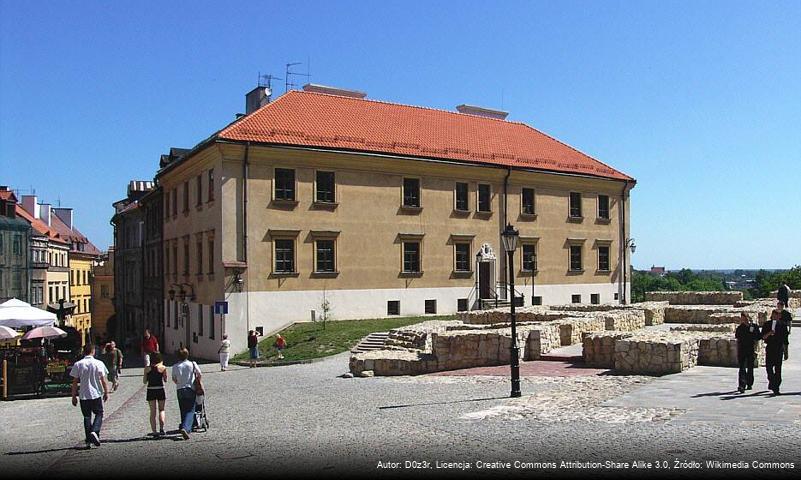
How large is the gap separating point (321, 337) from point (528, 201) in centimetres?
1785

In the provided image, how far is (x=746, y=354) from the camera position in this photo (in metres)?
15.9

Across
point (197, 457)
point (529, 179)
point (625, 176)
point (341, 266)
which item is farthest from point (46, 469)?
point (625, 176)

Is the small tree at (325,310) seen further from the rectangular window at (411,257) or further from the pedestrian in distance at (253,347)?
the pedestrian in distance at (253,347)

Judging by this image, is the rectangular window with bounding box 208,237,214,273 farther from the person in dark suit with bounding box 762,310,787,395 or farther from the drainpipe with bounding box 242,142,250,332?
the person in dark suit with bounding box 762,310,787,395

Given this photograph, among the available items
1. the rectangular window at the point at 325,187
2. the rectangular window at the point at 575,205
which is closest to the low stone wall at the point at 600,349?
the rectangular window at the point at 325,187

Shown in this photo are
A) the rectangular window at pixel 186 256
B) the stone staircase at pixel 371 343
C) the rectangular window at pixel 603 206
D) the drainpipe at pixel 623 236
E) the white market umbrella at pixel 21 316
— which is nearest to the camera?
the white market umbrella at pixel 21 316

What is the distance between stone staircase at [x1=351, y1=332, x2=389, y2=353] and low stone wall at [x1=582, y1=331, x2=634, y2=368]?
1012 centimetres

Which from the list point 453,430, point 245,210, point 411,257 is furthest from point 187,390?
point 411,257

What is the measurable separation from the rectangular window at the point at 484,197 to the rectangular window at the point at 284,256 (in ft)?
38.1

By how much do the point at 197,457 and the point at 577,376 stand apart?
11206 mm

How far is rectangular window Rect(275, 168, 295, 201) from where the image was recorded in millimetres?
36719

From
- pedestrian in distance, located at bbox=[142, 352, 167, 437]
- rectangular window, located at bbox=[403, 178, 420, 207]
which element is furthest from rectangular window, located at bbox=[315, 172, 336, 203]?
pedestrian in distance, located at bbox=[142, 352, 167, 437]

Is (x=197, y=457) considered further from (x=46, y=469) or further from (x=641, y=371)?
(x=641, y=371)

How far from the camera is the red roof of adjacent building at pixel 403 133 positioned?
3775 cm
